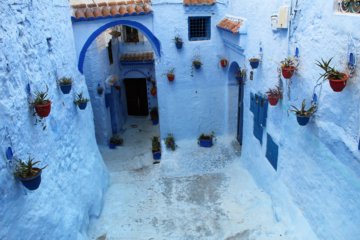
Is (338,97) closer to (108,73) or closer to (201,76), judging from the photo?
(201,76)

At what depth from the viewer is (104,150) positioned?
12.5 metres

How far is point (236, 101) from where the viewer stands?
1113 cm

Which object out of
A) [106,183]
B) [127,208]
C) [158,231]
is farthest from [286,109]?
[106,183]

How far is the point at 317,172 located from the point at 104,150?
862cm

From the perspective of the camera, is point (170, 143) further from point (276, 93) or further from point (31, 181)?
point (31, 181)

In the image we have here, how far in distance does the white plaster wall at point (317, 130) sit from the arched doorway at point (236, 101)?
119 inches

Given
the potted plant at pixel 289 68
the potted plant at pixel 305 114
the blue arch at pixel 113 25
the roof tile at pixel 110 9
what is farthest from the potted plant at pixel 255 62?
the roof tile at pixel 110 9

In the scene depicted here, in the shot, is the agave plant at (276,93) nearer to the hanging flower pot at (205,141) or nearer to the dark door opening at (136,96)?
the hanging flower pot at (205,141)

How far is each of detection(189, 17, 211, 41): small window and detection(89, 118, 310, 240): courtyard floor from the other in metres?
3.48

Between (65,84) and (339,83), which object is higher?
(339,83)

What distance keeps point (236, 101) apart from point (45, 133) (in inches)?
268

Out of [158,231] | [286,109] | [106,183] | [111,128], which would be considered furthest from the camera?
[111,128]

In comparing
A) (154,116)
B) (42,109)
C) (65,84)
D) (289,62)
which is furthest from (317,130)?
(154,116)

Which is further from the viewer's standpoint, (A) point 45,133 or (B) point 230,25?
(B) point 230,25
